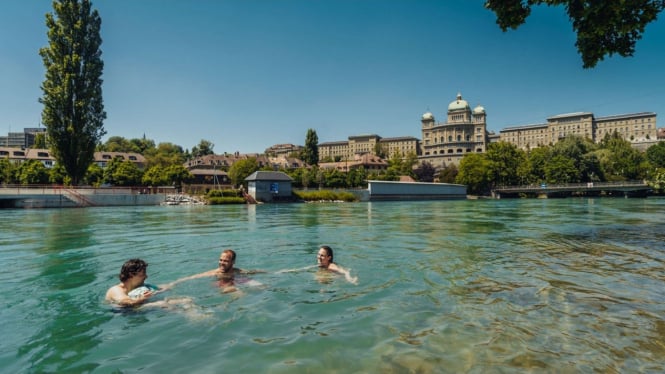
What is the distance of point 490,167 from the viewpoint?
91750 millimetres

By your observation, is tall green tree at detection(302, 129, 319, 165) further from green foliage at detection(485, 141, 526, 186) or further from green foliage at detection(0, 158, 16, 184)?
green foliage at detection(0, 158, 16, 184)

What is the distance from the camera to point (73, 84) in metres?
40.2

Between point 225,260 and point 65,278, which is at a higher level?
point 225,260

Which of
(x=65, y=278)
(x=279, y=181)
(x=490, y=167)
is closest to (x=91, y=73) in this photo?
(x=279, y=181)

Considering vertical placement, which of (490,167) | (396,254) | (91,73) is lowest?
(396,254)

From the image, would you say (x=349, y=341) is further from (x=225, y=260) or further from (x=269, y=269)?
(x=269, y=269)

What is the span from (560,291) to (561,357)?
2.97 meters

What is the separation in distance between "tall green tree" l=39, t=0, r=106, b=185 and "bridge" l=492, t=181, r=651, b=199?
80.2 meters

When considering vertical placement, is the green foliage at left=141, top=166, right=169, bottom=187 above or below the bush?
above

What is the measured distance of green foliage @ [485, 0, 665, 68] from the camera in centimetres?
1118

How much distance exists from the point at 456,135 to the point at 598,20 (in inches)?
6390

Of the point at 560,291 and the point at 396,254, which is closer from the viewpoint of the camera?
the point at 560,291

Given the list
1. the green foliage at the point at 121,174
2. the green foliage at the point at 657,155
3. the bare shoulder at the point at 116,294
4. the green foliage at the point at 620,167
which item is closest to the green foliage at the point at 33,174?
the green foliage at the point at 121,174

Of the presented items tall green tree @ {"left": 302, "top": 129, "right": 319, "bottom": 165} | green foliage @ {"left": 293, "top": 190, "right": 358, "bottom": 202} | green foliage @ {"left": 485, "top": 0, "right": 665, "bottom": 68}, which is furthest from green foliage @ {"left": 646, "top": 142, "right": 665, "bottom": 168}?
green foliage @ {"left": 485, "top": 0, "right": 665, "bottom": 68}
